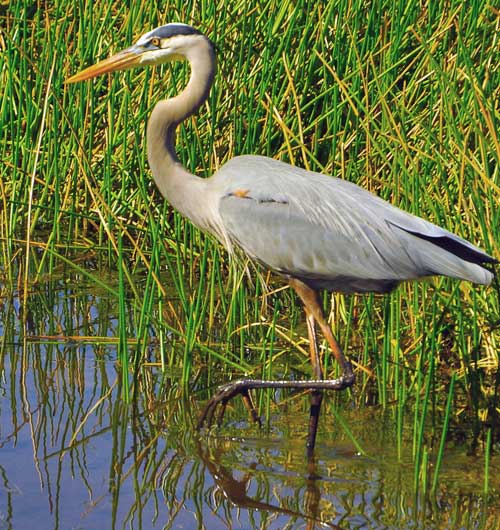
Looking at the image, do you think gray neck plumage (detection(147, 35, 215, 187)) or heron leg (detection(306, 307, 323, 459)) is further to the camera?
gray neck plumage (detection(147, 35, 215, 187))

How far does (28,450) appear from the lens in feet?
12.8

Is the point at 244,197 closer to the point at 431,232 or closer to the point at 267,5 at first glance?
the point at 431,232

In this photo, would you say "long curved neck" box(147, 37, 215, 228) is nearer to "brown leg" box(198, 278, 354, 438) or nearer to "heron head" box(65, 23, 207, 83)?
"heron head" box(65, 23, 207, 83)

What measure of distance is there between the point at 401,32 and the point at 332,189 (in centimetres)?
130

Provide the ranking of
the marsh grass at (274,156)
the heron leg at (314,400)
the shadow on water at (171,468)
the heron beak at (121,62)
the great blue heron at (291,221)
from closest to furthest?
the shadow on water at (171,468) < the heron leg at (314,400) < the great blue heron at (291,221) < the marsh grass at (274,156) < the heron beak at (121,62)

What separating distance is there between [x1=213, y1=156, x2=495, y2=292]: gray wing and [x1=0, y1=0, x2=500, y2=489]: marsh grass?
0.45ft

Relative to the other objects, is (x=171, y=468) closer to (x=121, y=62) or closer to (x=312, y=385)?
(x=312, y=385)

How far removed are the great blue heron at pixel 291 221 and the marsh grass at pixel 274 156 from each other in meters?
0.14

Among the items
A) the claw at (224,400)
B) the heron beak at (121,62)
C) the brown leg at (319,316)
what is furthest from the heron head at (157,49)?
the claw at (224,400)

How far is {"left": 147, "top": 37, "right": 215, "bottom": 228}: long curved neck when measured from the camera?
4363mm

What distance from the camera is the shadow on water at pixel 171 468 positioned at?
11.5 ft

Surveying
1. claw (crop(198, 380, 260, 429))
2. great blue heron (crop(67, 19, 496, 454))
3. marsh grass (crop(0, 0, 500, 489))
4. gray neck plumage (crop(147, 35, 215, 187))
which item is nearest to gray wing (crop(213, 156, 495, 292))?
great blue heron (crop(67, 19, 496, 454))

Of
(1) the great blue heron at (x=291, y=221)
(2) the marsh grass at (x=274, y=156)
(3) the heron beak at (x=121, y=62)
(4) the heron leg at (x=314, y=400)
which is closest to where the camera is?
(4) the heron leg at (x=314, y=400)

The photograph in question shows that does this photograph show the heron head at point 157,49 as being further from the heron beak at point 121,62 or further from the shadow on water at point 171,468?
the shadow on water at point 171,468
